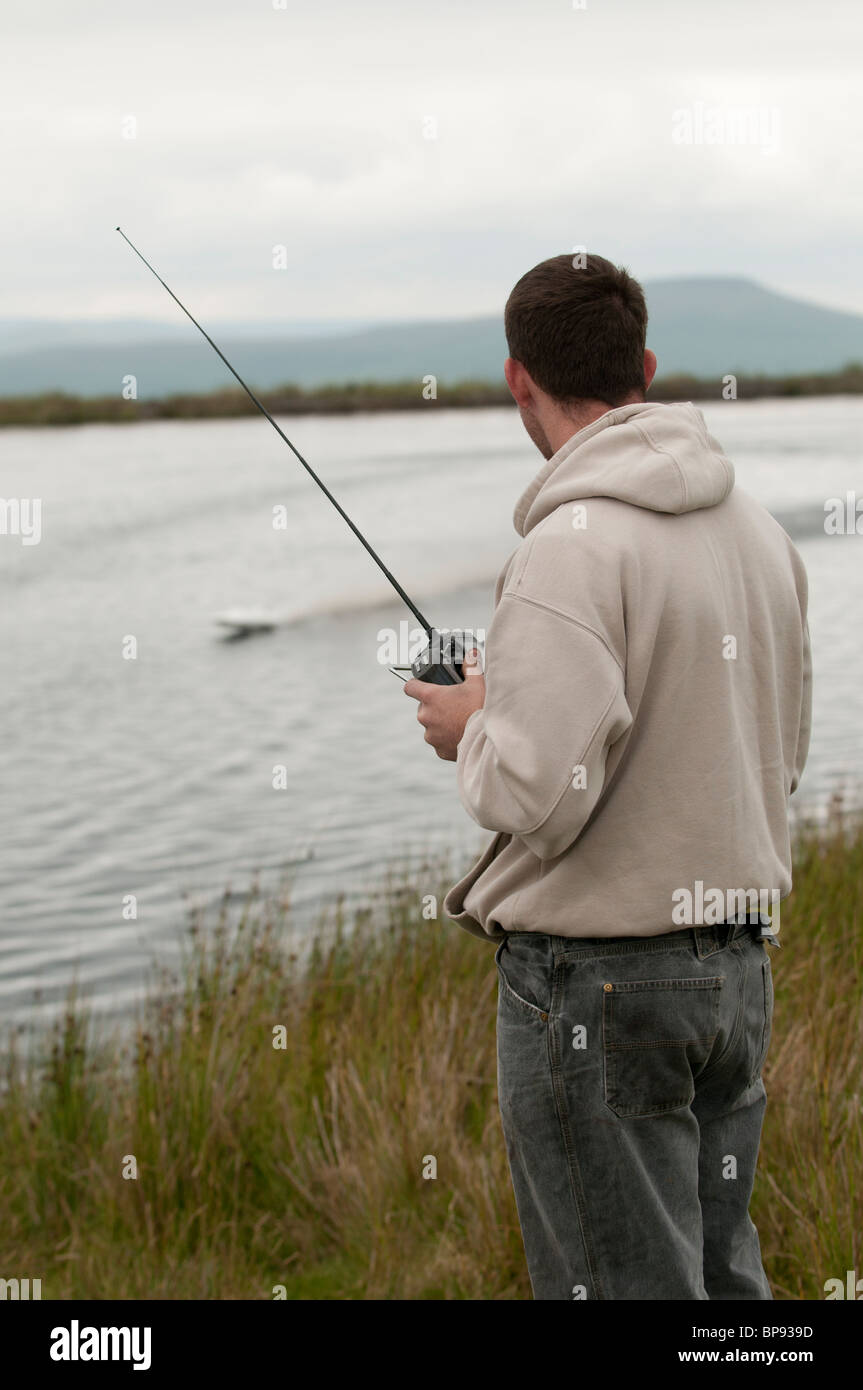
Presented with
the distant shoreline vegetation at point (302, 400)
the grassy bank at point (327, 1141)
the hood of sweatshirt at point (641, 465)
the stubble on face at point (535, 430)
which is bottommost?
the grassy bank at point (327, 1141)

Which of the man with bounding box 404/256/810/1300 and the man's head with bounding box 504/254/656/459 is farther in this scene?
the man's head with bounding box 504/254/656/459

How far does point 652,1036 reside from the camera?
78.3 inches

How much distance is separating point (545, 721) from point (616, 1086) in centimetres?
53

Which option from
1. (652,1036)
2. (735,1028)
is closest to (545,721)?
(652,1036)

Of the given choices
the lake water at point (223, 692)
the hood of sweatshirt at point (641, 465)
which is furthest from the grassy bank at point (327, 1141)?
the hood of sweatshirt at point (641, 465)

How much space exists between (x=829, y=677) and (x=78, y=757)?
7.22m

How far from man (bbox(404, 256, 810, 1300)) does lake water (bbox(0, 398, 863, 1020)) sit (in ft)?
10.5

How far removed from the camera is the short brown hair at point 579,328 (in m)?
2.03

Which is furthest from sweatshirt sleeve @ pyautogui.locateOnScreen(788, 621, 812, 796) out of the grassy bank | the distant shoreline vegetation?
the distant shoreline vegetation

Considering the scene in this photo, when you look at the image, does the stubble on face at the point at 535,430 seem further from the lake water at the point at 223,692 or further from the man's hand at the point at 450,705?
the lake water at the point at 223,692

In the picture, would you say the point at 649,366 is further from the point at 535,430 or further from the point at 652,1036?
the point at 652,1036

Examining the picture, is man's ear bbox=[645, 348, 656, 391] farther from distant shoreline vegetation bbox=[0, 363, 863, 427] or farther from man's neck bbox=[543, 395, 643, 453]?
distant shoreline vegetation bbox=[0, 363, 863, 427]

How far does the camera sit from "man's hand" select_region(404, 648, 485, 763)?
213 centimetres

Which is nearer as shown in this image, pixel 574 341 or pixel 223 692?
pixel 574 341
